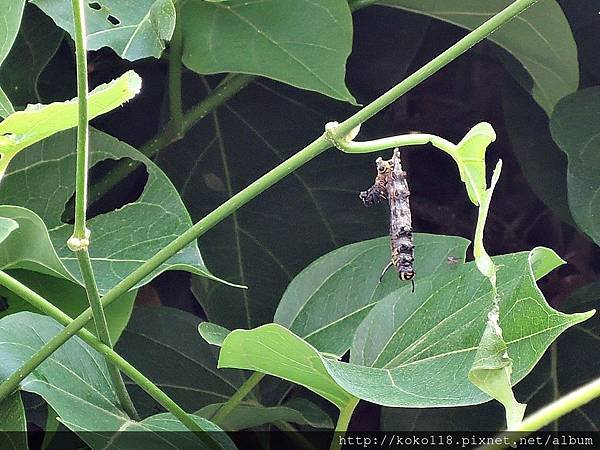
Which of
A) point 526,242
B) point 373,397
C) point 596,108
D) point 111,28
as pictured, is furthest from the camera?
point 526,242

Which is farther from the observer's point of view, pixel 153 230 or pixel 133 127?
pixel 133 127

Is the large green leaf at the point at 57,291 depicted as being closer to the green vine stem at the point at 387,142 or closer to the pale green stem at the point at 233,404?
the pale green stem at the point at 233,404

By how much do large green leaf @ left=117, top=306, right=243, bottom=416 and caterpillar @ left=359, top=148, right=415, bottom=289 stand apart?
0.20 metres

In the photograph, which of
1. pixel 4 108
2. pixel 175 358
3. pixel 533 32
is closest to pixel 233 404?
pixel 175 358

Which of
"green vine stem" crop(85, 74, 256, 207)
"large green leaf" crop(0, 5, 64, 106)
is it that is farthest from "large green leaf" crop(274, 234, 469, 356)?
"large green leaf" crop(0, 5, 64, 106)

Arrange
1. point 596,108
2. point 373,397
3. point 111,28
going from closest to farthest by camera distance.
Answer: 1. point 373,397
2. point 111,28
3. point 596,108

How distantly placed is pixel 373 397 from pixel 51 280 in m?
0.23

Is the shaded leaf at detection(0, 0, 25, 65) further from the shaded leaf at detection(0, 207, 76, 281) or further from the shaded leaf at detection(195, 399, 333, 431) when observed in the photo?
the shaded leaf at detection(195, 399, 333, 431)

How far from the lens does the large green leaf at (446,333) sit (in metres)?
0.32

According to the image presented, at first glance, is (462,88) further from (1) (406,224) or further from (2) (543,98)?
(1) (406,224)

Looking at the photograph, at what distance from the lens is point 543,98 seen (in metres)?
0.57

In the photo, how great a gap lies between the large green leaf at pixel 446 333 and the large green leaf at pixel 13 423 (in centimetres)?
16

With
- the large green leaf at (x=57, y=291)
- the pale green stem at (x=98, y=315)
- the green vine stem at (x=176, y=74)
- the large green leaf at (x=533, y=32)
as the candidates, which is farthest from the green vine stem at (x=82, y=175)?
the large green leaf at (x=533, y=32)

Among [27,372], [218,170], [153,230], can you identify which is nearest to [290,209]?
[218,170]
